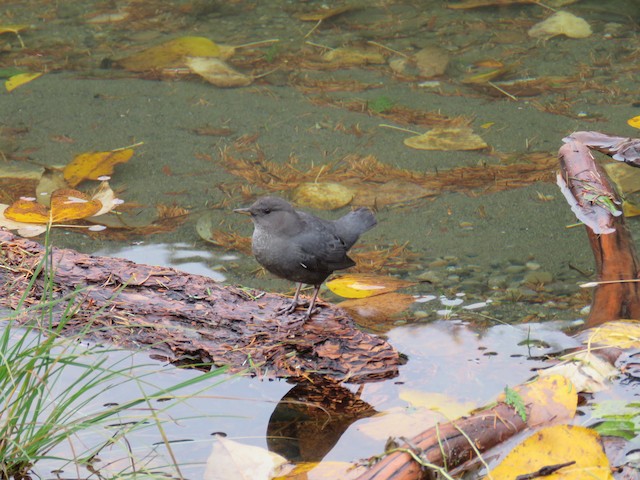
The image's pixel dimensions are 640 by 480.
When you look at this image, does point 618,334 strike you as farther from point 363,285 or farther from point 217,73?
point 217,73

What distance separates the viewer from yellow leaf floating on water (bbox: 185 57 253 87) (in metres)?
6.91

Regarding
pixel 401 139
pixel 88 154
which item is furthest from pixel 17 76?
pixel 401 139

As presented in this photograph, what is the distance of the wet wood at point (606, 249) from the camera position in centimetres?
368

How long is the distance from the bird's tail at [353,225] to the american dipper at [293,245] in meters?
0.11

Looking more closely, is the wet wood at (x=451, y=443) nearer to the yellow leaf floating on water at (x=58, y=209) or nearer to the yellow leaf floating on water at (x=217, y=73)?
the yellow leaf floating on water at (x=58, y=209)

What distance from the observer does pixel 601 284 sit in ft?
12.3

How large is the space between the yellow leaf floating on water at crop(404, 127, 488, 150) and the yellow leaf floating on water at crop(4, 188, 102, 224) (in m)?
2.32

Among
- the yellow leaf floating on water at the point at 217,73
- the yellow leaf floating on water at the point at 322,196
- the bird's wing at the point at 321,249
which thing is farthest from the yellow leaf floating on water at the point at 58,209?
the yellow leaf floating on water at the point at 217,73

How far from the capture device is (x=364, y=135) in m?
6.12

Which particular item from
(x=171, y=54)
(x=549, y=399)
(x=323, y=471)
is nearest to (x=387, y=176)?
(x=171, y=54)

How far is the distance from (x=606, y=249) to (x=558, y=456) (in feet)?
4.82

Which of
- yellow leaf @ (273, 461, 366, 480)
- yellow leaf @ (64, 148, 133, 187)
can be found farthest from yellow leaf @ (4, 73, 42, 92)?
yellow leaf @ (273, 461, 366, 480)

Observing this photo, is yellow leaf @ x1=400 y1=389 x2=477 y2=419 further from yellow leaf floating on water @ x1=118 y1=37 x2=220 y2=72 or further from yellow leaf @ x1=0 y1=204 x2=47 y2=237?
yellow leaf floating on water @ x1=118 y1=37 x2=220 y2=72

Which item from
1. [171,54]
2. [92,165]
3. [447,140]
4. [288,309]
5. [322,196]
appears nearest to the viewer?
[288,309]
